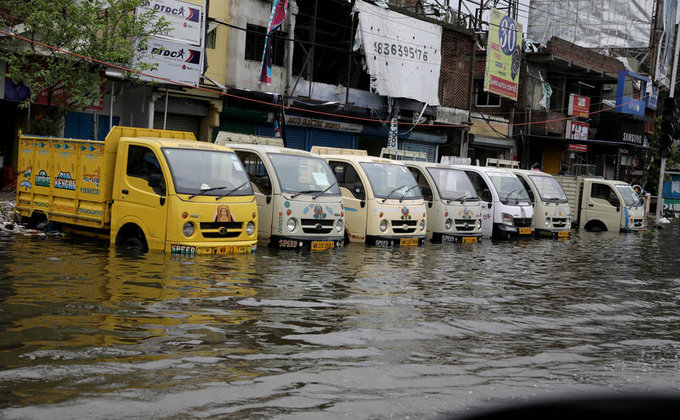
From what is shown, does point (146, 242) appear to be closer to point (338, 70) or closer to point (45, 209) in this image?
point (45, 209)

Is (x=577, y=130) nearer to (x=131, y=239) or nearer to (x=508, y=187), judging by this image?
(x=508, y=187)

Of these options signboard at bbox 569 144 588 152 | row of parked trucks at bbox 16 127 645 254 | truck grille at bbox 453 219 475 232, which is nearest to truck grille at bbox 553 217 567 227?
row of parked trucks at bbox 16 127 645 254

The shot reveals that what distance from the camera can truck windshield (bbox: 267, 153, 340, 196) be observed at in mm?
13719

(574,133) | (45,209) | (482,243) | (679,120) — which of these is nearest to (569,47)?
(574,133)

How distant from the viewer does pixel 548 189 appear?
21.5 meters

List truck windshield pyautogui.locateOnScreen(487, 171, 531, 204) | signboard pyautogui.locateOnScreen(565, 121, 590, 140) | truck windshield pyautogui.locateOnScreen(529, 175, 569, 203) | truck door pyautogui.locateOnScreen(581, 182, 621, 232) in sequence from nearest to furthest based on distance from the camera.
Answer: truck windshield pyautogui.locateOnScreen(487, 171, 531, 204) → truck windshield pyautogui.locateOnScreen(529, 175, 569, 203) → truck door pyautogui.locateOnScreen(581, 182, 621, 232) → signboard pyautogui.locateOnScreen(565, 121, 590, 140)

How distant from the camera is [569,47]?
38781mm

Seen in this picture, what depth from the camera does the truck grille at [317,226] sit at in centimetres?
1358

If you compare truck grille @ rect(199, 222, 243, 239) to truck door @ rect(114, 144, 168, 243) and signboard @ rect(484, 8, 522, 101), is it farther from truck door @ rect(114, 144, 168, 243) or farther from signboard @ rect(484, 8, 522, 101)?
signboard @ rect(484, 8, 522, 101)

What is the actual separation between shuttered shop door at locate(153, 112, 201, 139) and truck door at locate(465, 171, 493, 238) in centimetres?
931

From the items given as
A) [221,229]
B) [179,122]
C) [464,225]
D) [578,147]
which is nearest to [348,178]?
[464,225]

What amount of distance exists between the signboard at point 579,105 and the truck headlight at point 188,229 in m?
30.6

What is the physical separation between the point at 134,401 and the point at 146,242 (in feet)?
23.5

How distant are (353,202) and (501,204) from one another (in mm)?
5629
